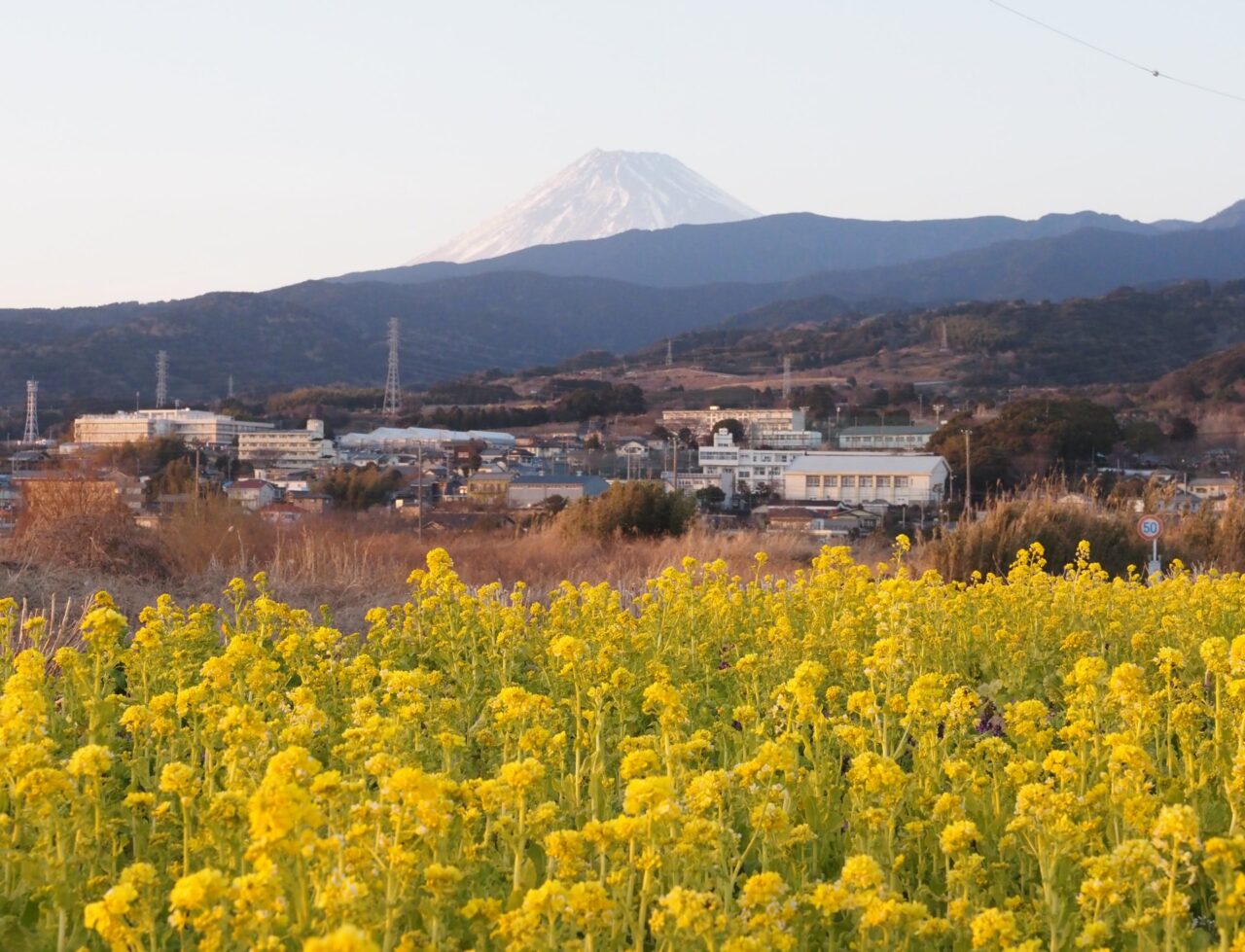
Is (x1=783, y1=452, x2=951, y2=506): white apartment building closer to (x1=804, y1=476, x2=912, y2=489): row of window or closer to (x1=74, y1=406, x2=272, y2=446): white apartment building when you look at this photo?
(x1=804, y1=476, x2=912, y2=489): row of window

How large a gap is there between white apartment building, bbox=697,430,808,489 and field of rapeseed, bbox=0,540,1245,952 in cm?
3630

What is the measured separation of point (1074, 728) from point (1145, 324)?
9481 centimetres

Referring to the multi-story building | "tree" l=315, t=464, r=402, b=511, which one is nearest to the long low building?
the multi-story building

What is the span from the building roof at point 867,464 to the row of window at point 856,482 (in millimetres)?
173

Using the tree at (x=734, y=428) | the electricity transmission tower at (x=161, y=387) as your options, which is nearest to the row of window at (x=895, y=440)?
the tree at (x=734, y=428)

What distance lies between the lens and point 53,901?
8.66 ft

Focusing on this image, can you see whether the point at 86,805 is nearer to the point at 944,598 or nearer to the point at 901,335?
the point at 944,598

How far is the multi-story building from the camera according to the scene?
160ft

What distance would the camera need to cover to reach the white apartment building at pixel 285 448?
165ft

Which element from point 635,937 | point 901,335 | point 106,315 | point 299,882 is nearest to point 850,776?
point 635,937

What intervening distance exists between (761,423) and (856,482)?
21.3 m

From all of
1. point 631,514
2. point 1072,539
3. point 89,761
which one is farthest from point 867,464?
point 89,761

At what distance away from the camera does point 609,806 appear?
3420mm

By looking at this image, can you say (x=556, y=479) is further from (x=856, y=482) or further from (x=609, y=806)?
(x=609, y=806)
